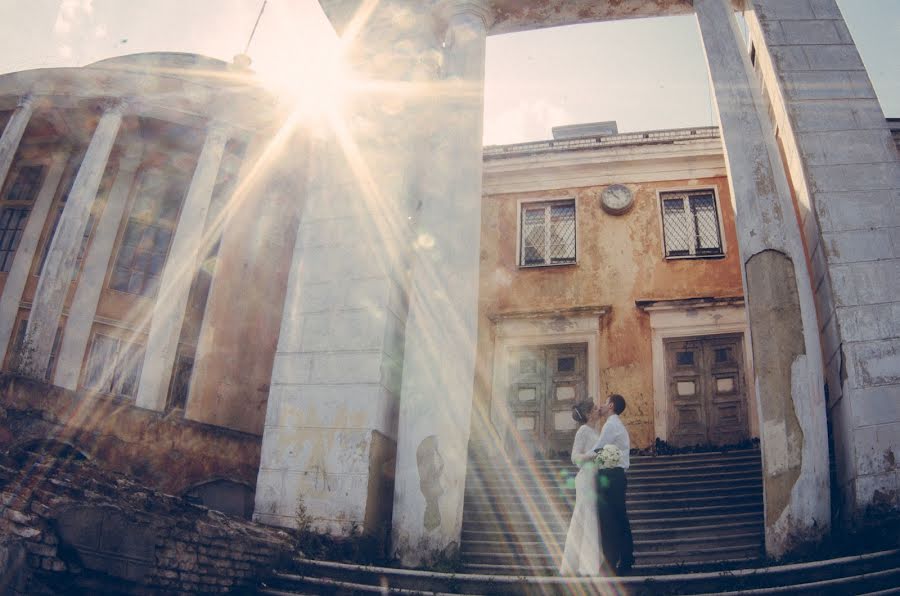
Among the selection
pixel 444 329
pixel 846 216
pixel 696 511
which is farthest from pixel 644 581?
pixel 846 216

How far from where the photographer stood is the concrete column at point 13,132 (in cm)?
1522

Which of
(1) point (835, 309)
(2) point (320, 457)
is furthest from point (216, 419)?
(1) point (835, 309)

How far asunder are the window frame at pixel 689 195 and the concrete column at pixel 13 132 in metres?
14.4

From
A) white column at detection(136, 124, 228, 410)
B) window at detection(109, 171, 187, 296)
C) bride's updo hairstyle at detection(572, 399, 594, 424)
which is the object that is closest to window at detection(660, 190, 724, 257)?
bride's updo hairstyle at detection(572, 399, 594, 424)

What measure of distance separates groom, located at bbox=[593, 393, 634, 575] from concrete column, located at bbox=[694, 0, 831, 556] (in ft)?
5.42

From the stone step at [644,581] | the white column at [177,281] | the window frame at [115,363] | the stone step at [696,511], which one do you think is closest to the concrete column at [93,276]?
the window frame at [115,363]

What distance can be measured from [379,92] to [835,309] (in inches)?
259

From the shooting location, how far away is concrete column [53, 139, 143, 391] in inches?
592

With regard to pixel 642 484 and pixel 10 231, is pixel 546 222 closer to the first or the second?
pixel 642 484

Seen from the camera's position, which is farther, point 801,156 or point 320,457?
point 801,156

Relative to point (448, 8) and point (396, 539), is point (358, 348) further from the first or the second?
point (448, 8)

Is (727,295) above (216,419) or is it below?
above

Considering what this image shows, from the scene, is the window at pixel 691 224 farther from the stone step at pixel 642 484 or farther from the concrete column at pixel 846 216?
the stone step at pixel 642 484

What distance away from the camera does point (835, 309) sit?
7117mm
